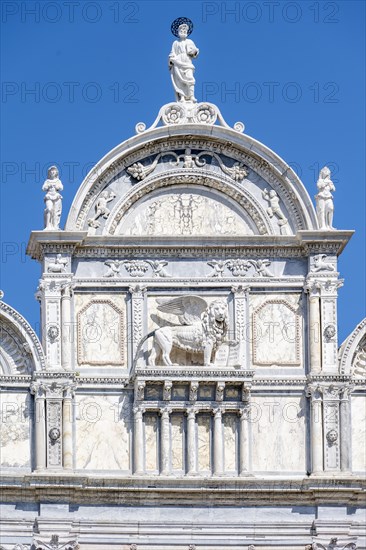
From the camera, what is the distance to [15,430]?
39812 mm

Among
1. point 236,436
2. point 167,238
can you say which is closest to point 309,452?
point 236,436

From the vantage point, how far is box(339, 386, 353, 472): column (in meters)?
39.9

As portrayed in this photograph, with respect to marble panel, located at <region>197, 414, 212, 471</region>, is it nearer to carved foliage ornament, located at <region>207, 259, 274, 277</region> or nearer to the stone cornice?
the stone cornice

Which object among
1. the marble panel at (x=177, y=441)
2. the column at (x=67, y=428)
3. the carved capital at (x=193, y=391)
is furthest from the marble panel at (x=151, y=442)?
the column at (x=67, y=428)

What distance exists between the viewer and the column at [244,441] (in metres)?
39.9

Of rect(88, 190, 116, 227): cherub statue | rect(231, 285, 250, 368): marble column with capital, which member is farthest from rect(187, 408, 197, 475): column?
rect(88, 190, 116, 227): cherub statue

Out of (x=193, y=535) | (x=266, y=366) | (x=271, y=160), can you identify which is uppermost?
(x=271, y=160)

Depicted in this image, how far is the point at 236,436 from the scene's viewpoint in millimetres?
40062

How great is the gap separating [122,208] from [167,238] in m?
0.80

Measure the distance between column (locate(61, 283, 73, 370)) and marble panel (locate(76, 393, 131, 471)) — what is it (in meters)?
0.56

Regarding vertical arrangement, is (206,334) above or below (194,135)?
below

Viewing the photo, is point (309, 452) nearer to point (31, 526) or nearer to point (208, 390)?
point (208, 390)

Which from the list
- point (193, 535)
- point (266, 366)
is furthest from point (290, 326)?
point (193, 535)

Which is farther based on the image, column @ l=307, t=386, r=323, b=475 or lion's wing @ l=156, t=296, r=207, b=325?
lion's wing @ l=156, t=296, r=207, b=325
